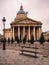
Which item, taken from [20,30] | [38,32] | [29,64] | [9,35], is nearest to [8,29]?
[9,35]

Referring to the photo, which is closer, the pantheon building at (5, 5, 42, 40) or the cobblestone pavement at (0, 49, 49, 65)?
the cobblestone pavement at (0, 49, 49, 65)

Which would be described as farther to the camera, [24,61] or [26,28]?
[26,28]

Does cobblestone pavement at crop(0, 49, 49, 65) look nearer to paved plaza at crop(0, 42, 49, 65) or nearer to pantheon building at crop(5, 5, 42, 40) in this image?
paved plaza at crop(0, 42, 49, 65)

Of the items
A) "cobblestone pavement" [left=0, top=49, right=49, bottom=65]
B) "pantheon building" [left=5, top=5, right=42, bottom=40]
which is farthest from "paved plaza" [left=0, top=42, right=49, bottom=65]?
"pantheon building" [left=5, top=5, right=42, bottom=40]

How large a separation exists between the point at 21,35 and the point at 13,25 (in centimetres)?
725


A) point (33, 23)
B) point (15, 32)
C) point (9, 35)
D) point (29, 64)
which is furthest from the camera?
point (9, 35)

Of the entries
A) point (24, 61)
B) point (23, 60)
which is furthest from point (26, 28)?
point (24, 61)

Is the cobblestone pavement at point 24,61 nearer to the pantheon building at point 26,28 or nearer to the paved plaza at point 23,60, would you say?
the paved plaza at point 23,60

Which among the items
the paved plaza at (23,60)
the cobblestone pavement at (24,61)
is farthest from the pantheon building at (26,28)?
the cobblestone pavement at (24,61)

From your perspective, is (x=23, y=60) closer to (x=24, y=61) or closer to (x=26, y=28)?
(x=24, y=61)

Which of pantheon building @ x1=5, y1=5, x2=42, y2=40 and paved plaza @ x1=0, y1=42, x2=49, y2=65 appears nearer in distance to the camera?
paved plaza @ x1=0, y1=42, x2=49, y2=65

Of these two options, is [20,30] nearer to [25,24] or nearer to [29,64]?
[25,24]

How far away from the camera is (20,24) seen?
95000 mm

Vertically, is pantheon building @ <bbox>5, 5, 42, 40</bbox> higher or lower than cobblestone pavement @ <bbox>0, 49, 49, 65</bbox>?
higher
